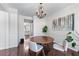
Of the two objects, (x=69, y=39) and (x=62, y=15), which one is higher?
(x=62, y=15)

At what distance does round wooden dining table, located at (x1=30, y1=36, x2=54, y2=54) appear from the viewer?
2.00 m

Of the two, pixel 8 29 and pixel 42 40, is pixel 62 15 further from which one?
pixel 8 29

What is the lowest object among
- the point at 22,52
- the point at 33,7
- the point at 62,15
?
the point at 22,52

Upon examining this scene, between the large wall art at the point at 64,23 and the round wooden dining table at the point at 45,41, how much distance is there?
0.90ft

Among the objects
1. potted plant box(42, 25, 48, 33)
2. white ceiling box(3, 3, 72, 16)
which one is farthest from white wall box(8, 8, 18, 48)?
potted plant box(42, 25, 48, 33)

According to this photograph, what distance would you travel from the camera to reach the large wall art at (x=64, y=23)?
198 centimetres

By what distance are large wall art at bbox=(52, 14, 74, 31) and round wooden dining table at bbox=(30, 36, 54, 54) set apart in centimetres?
27

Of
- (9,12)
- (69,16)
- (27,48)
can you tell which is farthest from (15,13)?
(69,16)

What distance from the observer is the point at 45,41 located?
201cm

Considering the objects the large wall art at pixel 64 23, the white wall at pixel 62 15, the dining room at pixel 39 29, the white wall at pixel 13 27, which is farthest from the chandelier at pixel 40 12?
the white wall at pixel 13 27

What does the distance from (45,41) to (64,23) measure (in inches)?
22.5

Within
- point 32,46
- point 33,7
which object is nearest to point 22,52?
point 32,46

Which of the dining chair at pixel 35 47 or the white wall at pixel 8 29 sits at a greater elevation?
the white wall at pixel 8 29

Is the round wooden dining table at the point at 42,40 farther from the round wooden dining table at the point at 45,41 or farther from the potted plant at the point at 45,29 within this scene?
the potted plant at the point at 45,29
